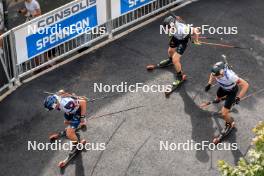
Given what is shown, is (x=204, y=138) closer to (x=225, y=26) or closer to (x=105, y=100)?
(x=105, y=100)

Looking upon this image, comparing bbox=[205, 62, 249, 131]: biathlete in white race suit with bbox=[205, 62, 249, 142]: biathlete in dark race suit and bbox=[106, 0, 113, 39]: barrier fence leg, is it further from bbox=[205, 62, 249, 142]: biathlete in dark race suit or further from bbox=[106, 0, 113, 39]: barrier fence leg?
bbox=[106, 0, 113, 39]: barrier fence leg

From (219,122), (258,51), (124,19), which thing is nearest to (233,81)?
(219,122)

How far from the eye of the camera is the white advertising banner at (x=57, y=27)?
1485cm

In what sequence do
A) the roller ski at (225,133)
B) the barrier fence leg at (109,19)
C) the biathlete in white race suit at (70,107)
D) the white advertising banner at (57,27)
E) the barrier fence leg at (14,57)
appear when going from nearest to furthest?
the biathlete in white race suit at (70,107) → the roller ski at (225,133) → the barrier fence leg at (14,57) → the white advertising banner at (57,27) → the barrier fence leg at (109,19)

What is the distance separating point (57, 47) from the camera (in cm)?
1608

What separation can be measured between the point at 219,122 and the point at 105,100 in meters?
3.16

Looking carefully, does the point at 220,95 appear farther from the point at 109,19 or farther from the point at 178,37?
the point at 109,19

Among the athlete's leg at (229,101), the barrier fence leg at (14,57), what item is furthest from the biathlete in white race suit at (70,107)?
the athlete's leg at (229,101)

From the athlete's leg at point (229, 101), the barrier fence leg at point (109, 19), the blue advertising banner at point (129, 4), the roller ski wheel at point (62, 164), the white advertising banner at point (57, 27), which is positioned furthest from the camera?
the blue advertising banner at point (129, 4)

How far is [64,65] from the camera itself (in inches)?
640

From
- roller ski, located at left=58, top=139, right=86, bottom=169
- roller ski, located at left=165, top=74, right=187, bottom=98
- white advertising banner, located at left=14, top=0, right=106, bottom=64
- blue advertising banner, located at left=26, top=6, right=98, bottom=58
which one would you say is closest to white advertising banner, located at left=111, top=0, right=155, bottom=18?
white advertising banner, located at left=14, top=0, right=106, bottom=64

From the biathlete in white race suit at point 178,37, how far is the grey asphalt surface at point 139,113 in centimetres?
57

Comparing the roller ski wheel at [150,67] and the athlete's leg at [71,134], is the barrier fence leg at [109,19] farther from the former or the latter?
the athlete's leg at [71,134]

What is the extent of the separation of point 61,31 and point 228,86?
5.27 meters
